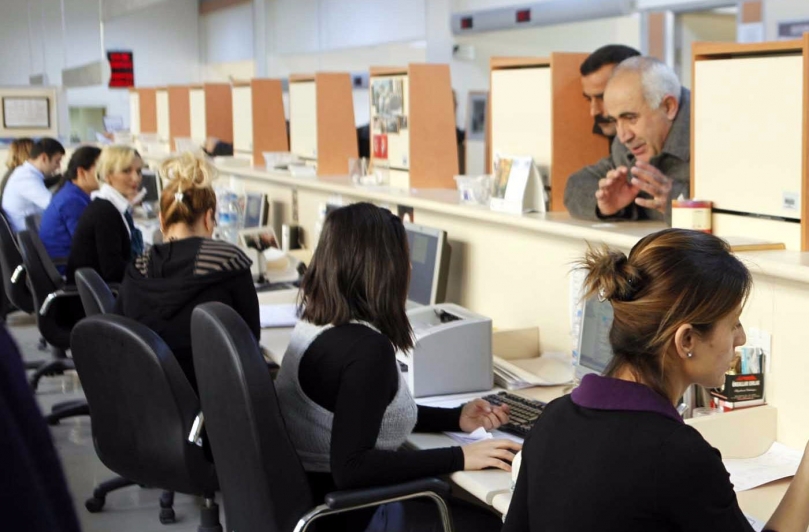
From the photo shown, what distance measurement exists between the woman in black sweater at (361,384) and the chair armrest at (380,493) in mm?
22

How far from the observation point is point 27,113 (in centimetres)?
975

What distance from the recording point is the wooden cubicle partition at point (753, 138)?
1976 millimetres

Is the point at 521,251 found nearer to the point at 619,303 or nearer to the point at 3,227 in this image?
the point at 619,303

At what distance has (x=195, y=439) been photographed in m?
2.64

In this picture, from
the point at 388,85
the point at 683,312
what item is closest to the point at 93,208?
the point at 388,85

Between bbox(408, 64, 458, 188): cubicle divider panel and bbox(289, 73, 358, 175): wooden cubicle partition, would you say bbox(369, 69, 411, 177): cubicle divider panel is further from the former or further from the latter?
bbox(289, 73, 358, 175): wooden cubicle partition

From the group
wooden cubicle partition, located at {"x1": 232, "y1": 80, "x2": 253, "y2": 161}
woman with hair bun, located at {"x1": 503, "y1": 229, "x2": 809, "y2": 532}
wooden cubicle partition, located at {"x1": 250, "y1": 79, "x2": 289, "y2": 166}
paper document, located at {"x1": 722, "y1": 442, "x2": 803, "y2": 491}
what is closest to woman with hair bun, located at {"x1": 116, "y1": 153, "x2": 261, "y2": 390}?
paper document, located at {"x1": 722, "y1": 442, "x2": 803, "y2": 491}

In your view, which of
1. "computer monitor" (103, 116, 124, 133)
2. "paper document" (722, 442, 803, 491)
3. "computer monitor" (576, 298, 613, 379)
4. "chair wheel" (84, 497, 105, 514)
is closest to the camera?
"paper document" (722, 442, 803, 491)

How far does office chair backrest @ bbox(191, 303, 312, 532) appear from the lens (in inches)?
78.1

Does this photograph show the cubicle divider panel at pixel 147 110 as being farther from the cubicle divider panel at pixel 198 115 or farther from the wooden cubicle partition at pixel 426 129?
the wooden cubicle partition at pixel 426 129

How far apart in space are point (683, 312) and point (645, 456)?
0.73 feet

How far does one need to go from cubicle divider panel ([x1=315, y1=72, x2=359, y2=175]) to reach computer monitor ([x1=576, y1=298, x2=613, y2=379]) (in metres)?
2.40

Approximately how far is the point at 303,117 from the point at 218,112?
2047 millimetres

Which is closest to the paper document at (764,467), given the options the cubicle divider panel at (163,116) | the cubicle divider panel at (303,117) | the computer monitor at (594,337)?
the computer monitor at (594,337)
